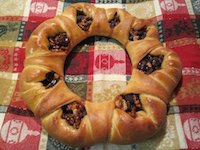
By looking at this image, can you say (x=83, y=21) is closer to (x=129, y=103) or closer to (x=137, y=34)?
(x=137, y=34)

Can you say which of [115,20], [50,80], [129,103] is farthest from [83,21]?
[129,103]

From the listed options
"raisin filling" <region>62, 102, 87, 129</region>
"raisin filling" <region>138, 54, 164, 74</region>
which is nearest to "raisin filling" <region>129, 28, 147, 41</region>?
"raisin filling" <region>138, 54, 164, 74</region>

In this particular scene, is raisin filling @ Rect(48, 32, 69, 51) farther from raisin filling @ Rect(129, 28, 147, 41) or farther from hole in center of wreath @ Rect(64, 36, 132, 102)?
raisin filling @ Rect(129, 28, 147, 41)

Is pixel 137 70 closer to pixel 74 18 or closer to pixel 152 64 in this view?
pixel 152 64

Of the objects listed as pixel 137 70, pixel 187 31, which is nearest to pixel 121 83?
pixel 137 70

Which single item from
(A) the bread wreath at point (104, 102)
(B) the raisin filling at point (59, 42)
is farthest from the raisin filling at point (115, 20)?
(B) the raisin filling at point (59, 42)

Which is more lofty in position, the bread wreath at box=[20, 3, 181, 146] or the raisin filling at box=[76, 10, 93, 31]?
the raisin filling at box=[76, 10, 93, 31]

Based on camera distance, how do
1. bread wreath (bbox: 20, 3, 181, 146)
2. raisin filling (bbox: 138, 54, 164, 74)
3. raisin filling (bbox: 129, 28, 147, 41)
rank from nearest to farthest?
bread wreath (bbox: 20, 3, 181, 146)
raisin filling (bbox: 138, 54, 164, 74)
raisin filling (bbox: 129, 28, 147, 41)
